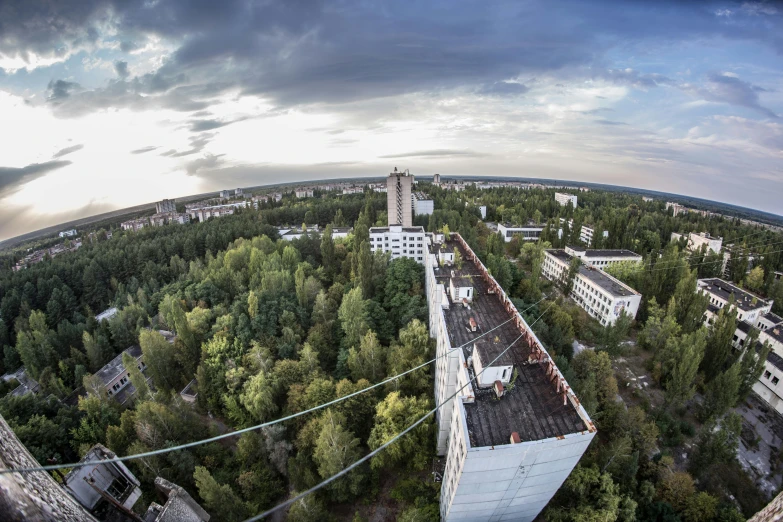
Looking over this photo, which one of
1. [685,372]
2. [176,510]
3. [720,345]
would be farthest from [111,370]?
[720,345]

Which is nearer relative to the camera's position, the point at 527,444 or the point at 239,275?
the point at 527,444

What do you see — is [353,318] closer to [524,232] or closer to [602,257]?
[602,257]

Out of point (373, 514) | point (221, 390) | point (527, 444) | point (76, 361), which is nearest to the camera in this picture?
point (527, 444)

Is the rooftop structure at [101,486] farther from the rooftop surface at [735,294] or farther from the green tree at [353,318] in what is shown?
the rooftop surface at [735,294]

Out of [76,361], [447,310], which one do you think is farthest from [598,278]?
[76,361]

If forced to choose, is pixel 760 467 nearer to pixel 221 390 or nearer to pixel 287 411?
pixel 287 411

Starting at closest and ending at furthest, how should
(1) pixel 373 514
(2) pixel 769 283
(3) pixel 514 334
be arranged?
(1) pixel 373 514
(3) pixel 514 334
(2) pixel 769 283

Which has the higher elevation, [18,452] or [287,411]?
[18,452]
